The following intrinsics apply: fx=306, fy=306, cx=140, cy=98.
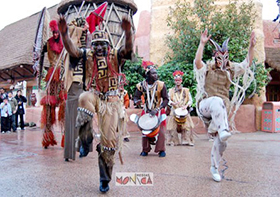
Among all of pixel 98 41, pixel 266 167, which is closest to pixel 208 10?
pixel 266 167

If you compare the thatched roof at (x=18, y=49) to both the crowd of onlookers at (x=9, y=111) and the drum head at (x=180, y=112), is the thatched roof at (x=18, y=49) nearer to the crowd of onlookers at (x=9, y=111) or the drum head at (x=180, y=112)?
the crowd of onlookers at (x=9, y=111)

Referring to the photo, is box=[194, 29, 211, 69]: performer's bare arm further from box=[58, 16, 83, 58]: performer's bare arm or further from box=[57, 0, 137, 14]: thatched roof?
box=[57, 0, 137, 14]: thatched roof

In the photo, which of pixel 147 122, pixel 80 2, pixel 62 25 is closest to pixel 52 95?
pixel 147 122

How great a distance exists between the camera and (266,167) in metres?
4.97

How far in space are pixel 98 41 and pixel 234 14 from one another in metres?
9.20

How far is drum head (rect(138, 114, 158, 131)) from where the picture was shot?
580 centimetres

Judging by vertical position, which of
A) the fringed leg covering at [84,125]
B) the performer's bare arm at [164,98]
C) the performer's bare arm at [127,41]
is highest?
the performer's bare arm at [127,41]

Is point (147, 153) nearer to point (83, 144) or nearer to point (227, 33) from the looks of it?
point (83, 144)

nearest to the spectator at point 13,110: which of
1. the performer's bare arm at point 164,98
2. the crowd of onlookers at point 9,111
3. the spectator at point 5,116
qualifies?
the crowd of onlookers at point 9,111

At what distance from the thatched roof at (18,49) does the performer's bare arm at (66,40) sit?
12.2 m

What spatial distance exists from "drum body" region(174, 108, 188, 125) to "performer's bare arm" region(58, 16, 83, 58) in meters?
4.40

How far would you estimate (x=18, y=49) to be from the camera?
1717 cm

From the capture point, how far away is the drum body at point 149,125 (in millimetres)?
5796

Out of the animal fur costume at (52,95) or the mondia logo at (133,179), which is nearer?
the mondia logo at (133,179)
